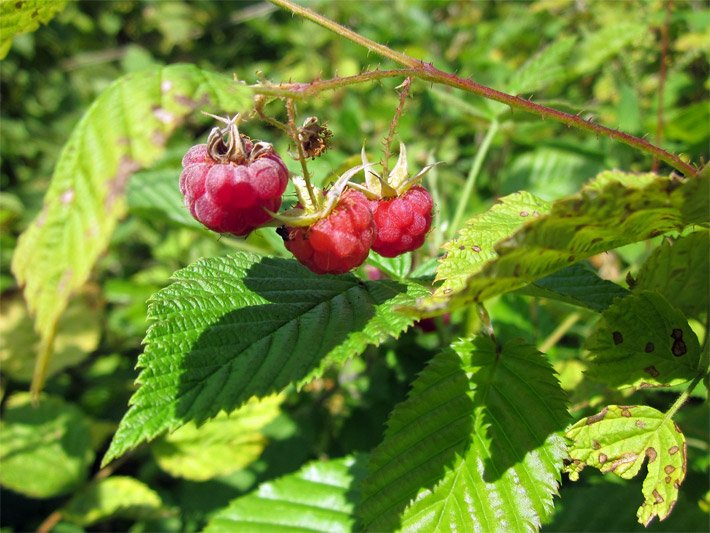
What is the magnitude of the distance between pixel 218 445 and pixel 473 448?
1203 millimetres

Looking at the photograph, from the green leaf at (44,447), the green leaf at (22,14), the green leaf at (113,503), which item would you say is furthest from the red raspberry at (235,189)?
the green leaf at (44,447)

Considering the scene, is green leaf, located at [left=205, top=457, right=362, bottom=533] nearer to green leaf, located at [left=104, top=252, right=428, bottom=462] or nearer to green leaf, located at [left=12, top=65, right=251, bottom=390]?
green leaf, located at [left=104, top=252, right=428, bottom=462]

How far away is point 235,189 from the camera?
37.5 inches

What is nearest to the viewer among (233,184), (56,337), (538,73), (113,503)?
(233,184)

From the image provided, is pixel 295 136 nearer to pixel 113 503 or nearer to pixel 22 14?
pixel 22 14

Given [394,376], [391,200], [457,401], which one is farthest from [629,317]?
[394,376]

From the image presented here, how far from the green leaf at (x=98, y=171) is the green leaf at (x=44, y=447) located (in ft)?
4.85

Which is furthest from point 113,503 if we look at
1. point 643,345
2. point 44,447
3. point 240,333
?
point 643,345

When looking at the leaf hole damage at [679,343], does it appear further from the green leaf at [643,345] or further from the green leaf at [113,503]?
the green leaf at [113,503]

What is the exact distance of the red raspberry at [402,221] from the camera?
3.57 ft

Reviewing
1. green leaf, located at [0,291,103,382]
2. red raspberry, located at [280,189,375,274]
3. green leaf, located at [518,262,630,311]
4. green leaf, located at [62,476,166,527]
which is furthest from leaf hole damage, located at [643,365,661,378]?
green leaf, located at [0,291,103,382]

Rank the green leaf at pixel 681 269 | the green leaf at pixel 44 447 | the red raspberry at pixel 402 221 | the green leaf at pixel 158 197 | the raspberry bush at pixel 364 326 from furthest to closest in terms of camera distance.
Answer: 1. the green leaf at pixel 44 447
2. the green leaf at pixel 158 197
3. the green leaf at pixel 681 269
4. the red raspberry at pixel 402 221
5. the raspberry bush at pixel 364 326

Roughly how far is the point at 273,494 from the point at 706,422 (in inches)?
39.9

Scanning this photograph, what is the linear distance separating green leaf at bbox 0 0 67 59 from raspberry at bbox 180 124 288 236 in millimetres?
361
